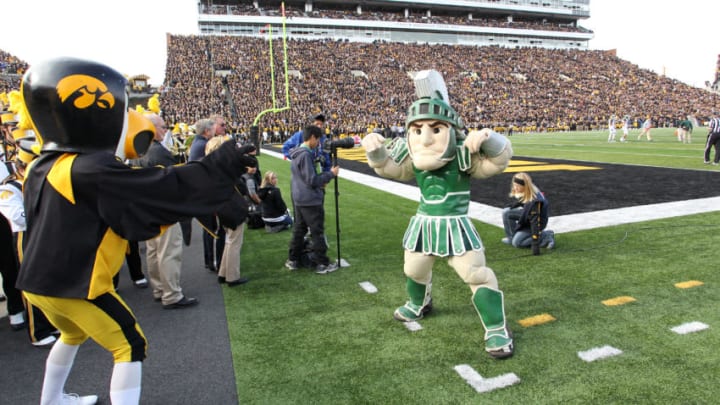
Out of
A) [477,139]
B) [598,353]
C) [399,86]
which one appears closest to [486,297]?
[598,353]

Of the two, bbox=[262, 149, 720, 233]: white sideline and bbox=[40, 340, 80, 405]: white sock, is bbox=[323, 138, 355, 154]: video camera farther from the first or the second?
bbox=[262, 149, 720, 233]: white sideline

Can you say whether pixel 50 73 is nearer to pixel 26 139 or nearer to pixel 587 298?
Answer: pixel 26 139

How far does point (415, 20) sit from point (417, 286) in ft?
206

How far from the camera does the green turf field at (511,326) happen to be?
9.05 feet

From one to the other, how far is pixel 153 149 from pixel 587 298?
4.21 meters

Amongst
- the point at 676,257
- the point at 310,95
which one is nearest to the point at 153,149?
the point at 676,257

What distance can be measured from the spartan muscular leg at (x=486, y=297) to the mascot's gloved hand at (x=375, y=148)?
0.98 m

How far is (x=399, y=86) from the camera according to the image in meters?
45.0

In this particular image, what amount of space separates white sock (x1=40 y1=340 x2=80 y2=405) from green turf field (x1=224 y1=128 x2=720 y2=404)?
1.00 m

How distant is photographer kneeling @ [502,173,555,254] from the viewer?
17.7 ft

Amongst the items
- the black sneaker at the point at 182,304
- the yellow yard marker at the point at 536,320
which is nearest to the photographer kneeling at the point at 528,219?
the yellow yard marker at the point at 536,320

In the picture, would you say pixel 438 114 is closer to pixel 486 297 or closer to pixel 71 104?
pixel 486 297

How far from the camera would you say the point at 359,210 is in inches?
334

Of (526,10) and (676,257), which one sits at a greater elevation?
(526,10)
